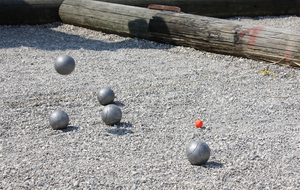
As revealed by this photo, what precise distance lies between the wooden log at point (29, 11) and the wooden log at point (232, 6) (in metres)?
1.77

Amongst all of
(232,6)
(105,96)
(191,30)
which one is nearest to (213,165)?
(105,96)

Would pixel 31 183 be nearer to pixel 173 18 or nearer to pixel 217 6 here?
pixel 173 18

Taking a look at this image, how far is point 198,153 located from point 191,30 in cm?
491

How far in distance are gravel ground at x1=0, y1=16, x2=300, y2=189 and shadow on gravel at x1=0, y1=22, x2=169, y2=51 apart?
3.7 inches

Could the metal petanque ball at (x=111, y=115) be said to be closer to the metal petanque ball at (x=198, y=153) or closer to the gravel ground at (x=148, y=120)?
the gravel ground at (x=148, y=120)

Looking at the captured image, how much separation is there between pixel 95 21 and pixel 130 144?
19.9 feet

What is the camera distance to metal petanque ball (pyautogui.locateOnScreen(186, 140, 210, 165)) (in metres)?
3.80

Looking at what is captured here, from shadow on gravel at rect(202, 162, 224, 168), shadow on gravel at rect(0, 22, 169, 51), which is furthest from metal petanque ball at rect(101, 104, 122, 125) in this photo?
shadow on gravel at rect(0, 22, 169, 51)

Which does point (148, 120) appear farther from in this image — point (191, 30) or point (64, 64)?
A: point (191, 30)

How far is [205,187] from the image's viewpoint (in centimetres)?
351

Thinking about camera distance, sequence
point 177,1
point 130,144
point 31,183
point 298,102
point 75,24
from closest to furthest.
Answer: point 31,183 < point 130,144 < point 298,102 < point 75,24 < point 177,1

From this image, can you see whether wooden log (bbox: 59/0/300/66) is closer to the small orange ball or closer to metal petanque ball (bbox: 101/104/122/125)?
the small orange ball

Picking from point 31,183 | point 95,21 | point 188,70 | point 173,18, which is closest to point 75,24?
point 95,21

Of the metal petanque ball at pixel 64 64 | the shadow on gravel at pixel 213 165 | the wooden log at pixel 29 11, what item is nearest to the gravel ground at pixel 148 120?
the shadow on gravel at pixel 213 165
